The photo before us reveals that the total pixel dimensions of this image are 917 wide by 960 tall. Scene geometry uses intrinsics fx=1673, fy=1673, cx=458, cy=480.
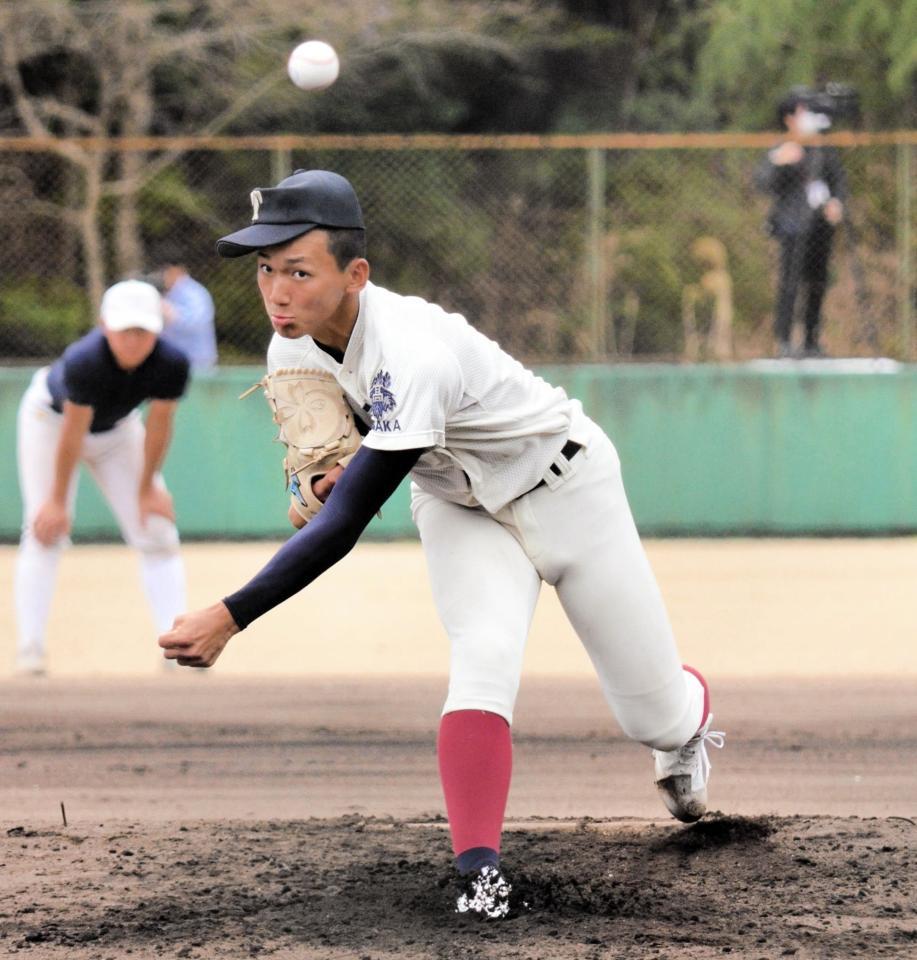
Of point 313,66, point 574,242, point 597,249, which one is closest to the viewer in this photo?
point 313,66

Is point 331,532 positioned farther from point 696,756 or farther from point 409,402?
point 696,756

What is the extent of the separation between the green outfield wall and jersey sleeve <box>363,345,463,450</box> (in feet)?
24.9

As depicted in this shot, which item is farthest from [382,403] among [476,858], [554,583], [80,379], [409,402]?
[80,379]

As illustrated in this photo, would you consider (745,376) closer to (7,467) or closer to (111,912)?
(7,467)

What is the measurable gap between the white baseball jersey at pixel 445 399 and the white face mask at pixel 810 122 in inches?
318

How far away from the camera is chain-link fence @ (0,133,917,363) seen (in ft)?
38.4

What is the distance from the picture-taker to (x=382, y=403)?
3531mm

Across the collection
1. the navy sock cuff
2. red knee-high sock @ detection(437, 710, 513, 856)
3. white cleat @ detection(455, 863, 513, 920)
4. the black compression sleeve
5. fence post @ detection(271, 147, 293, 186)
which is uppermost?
fence post @ detection(271, 147, 293, 186)

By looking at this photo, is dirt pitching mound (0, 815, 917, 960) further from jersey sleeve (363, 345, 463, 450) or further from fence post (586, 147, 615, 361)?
fence post (586, 147, 615, 361)

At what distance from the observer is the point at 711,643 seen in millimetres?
7797

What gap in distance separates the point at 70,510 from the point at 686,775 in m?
3.68

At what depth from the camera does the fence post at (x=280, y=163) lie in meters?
11.8

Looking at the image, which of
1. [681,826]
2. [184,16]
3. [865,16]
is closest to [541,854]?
[681,826]

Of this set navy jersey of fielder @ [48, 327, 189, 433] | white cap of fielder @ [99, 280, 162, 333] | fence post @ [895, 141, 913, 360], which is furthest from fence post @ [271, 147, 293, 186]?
white cap of fielder @ [99, 280, 162, 333]
